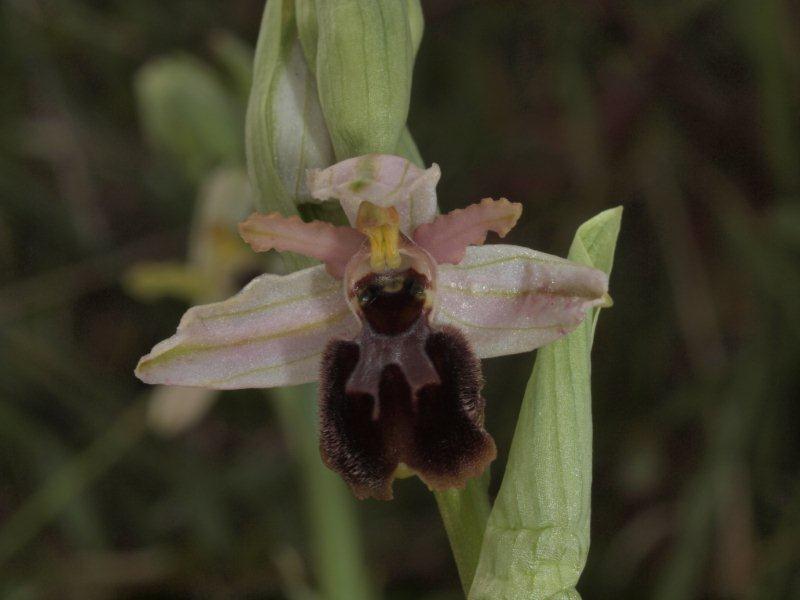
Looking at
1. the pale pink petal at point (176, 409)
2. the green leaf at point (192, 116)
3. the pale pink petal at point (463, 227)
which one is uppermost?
the green leaf at point (192, 116)

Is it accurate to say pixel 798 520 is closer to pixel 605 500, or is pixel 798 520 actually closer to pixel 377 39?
pixel 605 500

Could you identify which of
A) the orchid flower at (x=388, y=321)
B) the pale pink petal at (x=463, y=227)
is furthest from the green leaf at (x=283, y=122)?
the pale pink petal at (x=463, y=227)

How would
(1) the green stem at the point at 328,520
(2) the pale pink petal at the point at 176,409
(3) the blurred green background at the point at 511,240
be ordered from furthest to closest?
(3) the blurred green background at the point at 511,240 < (2) the pale pink petal at the point at 176,409 < (1) the green stem at the point at 328,520

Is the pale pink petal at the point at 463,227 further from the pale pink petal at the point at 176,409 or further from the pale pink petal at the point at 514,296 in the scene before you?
the pale pink petal at the point at 176,409

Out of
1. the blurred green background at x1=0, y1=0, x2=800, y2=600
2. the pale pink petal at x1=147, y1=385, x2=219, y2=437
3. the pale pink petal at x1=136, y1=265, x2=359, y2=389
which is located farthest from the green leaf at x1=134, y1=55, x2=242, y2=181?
the pale pink petal at x1=136, y1=265, x2=359, y2=389

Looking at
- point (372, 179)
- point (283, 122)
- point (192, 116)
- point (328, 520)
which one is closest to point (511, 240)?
point (192, 116)

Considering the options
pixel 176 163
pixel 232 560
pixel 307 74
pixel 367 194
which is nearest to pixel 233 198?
pixel 176 163
